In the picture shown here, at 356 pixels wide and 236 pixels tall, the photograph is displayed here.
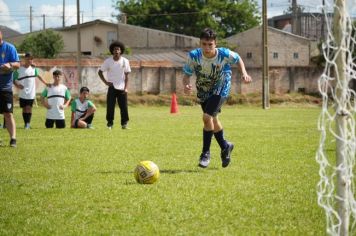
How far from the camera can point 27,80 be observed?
17203 mm

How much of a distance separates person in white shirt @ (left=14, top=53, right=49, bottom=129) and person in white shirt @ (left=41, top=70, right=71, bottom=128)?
454 mm

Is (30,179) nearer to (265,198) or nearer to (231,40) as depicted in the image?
(265,198)

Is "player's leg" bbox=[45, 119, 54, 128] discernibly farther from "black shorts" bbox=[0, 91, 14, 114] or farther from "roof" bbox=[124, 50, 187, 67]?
"roof" bbox=[124, 50, 187, 67]

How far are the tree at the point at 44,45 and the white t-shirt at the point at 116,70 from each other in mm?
44827

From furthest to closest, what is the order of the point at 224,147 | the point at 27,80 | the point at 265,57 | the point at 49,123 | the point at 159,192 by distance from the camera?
1. the point at 265,57
2. the point at 27,80
3. the point at 49,123
4. the point at 224,147
5. the point at 159,192

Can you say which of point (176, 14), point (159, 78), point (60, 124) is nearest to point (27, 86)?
point (60, 124)

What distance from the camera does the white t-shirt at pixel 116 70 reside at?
52.2 feet

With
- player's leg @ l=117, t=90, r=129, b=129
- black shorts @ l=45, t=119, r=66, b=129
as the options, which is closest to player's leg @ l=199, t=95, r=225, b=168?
player's leg @ l=117, t=90, r=129, b=129

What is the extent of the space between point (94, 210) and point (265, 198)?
67.1 inches

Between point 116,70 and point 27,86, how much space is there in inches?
108

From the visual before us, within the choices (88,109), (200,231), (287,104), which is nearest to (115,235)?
(200,231)

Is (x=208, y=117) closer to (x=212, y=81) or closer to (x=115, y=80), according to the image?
(x=212, y=81)

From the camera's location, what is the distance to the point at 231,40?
64.8m

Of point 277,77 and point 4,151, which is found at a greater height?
point 277,77
